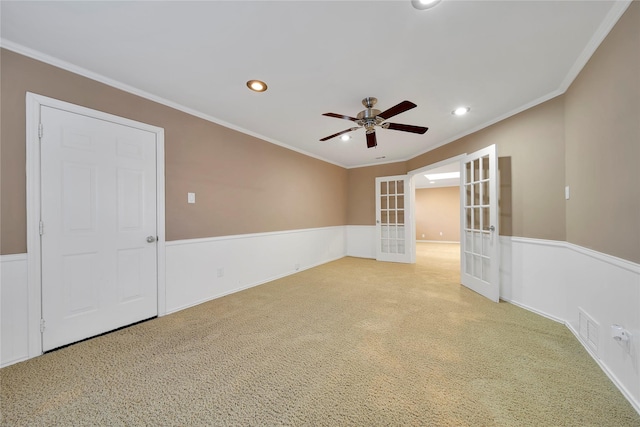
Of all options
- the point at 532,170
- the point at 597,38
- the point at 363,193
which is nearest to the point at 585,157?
the point at 532,170

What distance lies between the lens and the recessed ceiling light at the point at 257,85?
2279 millimetres

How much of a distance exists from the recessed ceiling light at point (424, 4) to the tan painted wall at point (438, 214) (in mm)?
8585

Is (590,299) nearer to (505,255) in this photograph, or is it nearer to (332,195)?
(505,255)

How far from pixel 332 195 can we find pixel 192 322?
390 cm

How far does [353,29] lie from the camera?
1626 mm

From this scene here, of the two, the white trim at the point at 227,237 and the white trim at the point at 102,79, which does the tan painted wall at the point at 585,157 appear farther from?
the white trim at the point at 102,79

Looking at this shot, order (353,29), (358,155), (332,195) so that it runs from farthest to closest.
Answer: (332,195) < (358,155) < (353,29)

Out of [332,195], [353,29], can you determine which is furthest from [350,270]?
[353,29]

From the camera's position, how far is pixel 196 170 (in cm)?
295

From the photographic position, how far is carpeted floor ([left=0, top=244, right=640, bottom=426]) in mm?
1324

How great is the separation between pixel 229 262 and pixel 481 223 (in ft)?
11.5

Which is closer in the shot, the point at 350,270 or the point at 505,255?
the point at 505,255

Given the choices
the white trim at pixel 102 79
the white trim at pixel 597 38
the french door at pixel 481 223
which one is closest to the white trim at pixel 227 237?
the white trim at pixel 102 79

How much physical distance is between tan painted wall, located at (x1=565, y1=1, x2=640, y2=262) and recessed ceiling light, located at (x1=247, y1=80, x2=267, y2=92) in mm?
2548
